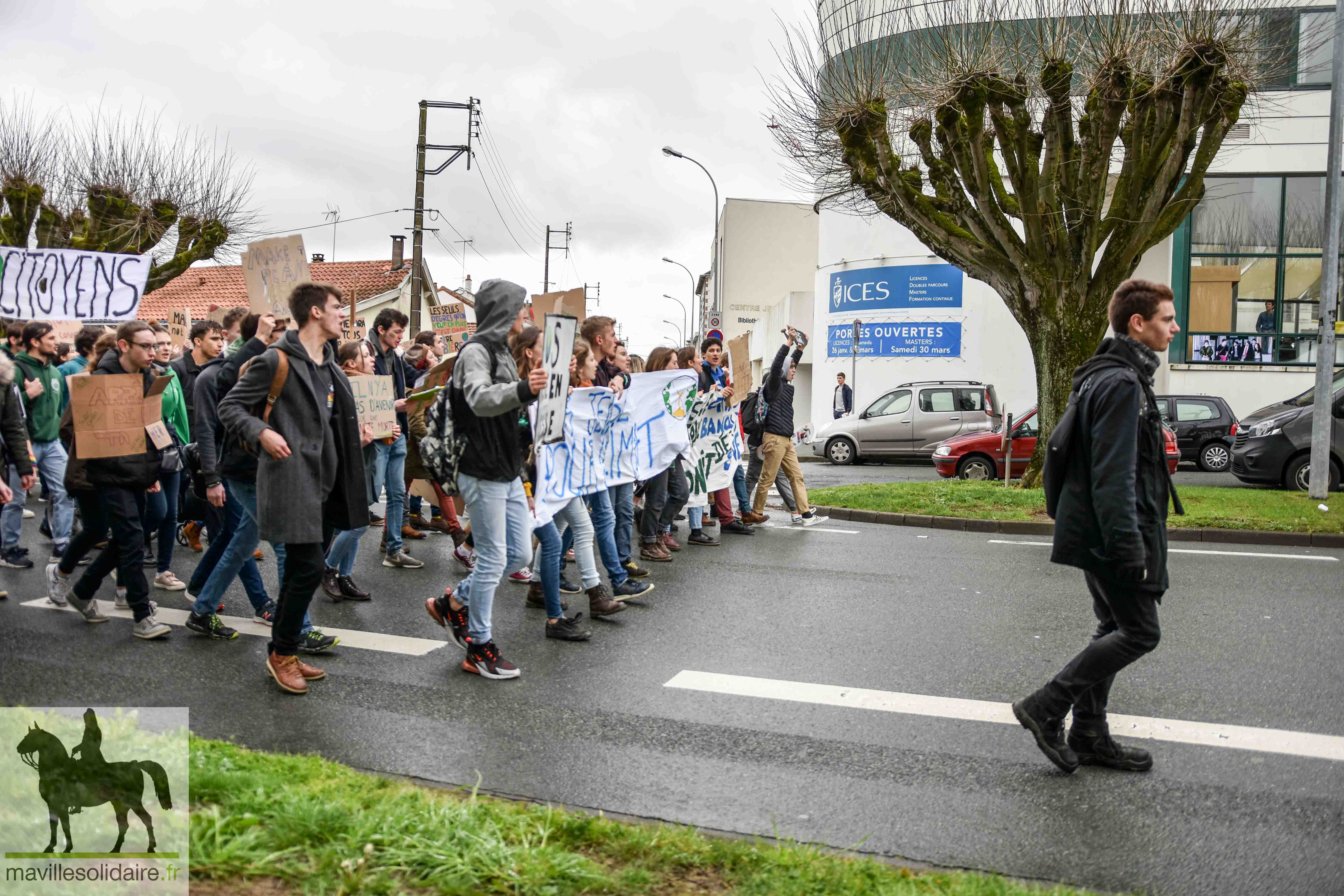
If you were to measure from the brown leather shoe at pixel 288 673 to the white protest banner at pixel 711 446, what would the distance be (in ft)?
16.7

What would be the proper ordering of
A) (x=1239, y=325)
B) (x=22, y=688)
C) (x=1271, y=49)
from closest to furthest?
(x=22, y=688) < (x=1271, y=49) < (x=1239, y=325)

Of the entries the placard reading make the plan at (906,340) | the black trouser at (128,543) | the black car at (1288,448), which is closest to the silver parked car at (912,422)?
the placard reading make the plan at (906,340)

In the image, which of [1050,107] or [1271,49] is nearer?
[1050,107]

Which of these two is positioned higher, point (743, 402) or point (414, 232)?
point (414, 232)

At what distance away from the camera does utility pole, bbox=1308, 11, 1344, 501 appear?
13.7 meters

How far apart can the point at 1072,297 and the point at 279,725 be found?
1156cm

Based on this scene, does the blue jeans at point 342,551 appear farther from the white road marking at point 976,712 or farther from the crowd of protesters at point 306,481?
the white road marking at point 976,712

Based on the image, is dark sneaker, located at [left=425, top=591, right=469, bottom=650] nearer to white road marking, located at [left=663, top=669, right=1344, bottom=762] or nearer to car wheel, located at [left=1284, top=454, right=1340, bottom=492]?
white road marking, located at [left=663, top=669, right=1344, bottom=762]

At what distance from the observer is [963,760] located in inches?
173

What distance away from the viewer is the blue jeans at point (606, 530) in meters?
7.48

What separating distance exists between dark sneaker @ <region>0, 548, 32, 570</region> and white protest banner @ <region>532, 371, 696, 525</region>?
14.0 feet

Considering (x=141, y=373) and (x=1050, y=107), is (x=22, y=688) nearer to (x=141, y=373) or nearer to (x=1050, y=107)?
(x=141, y=373)

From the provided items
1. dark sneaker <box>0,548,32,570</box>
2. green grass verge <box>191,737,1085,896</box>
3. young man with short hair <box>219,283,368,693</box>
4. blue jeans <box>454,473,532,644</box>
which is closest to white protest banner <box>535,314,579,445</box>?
blue jeans <box>454,473,532,644</box>

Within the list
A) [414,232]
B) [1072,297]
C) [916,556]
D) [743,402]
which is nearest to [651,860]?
[916,556]
